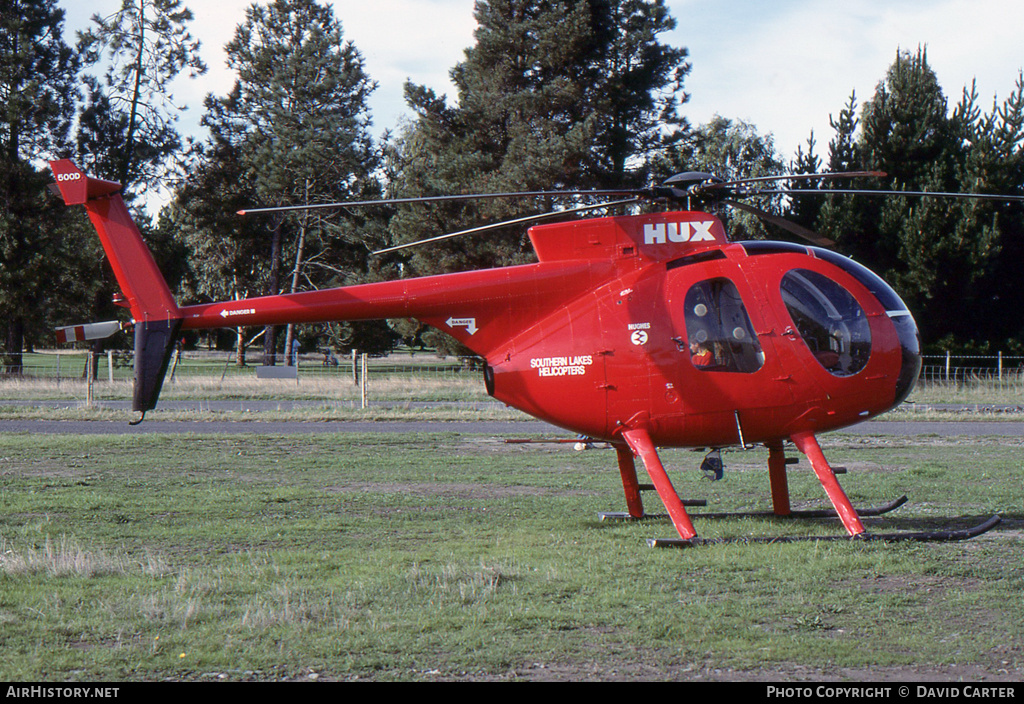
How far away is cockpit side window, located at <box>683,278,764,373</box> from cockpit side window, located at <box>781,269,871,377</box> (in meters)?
0.54

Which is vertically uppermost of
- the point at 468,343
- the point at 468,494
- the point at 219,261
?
the point at 219,261

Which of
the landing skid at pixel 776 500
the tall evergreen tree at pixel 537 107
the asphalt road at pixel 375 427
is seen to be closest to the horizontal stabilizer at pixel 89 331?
the landing skid at pixel 776 500

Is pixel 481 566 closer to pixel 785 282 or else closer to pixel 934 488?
pixel 785 282

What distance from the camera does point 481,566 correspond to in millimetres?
8086

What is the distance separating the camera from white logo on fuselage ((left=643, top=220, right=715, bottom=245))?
10.0m

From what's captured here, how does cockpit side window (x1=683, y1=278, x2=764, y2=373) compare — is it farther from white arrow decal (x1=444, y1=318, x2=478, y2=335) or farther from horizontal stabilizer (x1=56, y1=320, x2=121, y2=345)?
horizontal stabilizer (x1=56, y1=320, x2=121, y2=345)

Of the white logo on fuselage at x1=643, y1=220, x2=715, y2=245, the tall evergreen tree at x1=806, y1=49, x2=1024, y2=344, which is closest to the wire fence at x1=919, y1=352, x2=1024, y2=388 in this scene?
the tall evergreen tree at x1=806, y1=49, x2=1024, y2=344

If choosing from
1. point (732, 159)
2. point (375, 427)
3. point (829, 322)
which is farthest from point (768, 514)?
point (732, 159)

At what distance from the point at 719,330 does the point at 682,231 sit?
1257mm

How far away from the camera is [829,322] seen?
9.62m

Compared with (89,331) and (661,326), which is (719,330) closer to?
(661,326)

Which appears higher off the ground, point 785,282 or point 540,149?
point 540,149
